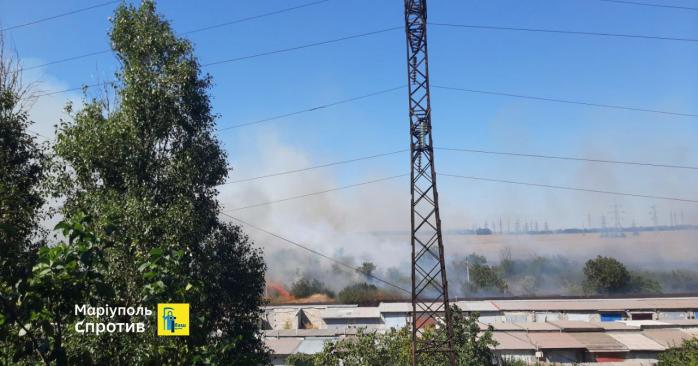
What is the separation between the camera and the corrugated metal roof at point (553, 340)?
2934cm

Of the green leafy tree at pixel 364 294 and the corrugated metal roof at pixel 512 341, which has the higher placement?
the green leafy tree at pixel 364 294

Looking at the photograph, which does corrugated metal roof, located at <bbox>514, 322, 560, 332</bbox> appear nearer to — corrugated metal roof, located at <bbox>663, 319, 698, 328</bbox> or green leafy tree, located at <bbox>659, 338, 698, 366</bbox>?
green leafy tree, located at <bbox>659, 338, 698, 366</bbox>

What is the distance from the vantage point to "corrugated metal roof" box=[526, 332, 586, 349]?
1155 inches

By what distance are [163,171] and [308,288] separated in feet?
220

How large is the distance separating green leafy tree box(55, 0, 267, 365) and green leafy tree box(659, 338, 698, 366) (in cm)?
1916

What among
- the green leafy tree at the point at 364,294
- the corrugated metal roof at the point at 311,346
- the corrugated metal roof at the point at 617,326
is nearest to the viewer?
the corrugated metal roof at the point at 311,346

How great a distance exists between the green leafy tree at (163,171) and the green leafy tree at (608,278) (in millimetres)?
59964

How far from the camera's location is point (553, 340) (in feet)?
99.5

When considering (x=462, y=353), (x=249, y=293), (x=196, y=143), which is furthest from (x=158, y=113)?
(x=462, y=353)

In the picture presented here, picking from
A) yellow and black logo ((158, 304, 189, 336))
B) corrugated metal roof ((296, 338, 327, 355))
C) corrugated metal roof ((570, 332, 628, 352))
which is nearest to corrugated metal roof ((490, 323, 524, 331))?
corrugated metal roof ((570, 332, 628, 352))

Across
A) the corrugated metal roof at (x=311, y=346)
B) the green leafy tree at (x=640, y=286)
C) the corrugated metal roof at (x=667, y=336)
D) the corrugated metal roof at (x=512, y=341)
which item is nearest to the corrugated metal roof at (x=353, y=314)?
the corrugated metal roof at (x=311, y=346)

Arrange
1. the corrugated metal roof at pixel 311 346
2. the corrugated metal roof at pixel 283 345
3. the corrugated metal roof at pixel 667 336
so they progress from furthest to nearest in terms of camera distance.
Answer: the corrugated metal roof at pixel 667 336, the corrugated metal roof at pixel 283 345, the corrugated metal roof at pixel 311 346

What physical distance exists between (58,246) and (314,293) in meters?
74.2

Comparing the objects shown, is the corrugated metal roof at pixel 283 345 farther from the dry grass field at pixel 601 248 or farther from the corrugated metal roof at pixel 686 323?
the dry grass field at pixel 601 248
